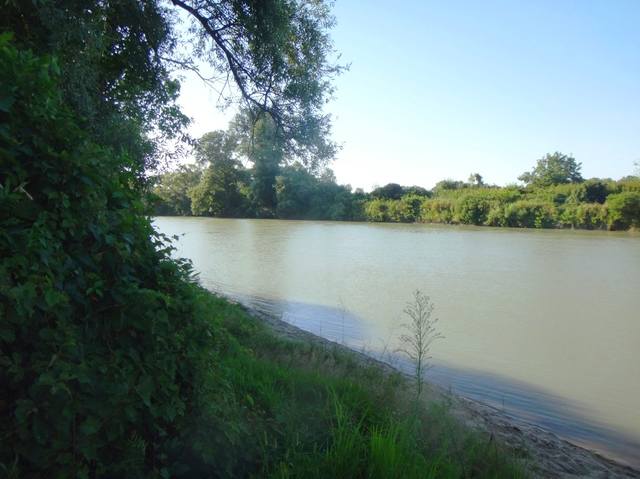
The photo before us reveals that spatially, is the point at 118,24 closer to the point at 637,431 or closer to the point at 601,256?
the point at 637,431

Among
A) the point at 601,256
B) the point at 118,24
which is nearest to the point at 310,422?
the point at 118,24

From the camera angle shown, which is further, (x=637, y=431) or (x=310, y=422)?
(x=637, y=431)

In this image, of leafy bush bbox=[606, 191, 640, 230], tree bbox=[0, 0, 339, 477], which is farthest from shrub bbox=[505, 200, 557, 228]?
tree bbox=[0, 0, 339, 477]

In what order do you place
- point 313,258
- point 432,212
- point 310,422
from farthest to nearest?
1. point 432,212
2. point 313,258
3. point 310,422

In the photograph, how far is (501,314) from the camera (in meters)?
10.7

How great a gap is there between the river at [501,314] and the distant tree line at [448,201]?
16301 millimetres

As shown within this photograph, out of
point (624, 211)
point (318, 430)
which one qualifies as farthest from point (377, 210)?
point (318, 430)

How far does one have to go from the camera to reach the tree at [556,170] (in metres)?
69.2

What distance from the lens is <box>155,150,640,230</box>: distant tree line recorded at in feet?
141

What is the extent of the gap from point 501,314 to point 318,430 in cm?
884

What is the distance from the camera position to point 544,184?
66250 millimetres

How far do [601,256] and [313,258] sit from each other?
13147 millimetres

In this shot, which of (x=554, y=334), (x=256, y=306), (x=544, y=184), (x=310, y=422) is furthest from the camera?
(x=544, y=184)

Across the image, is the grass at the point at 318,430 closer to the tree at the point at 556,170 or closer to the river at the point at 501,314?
the river at the point at 501,314
